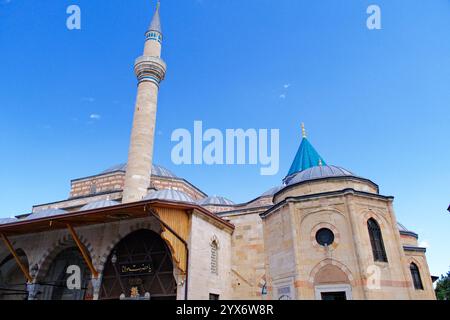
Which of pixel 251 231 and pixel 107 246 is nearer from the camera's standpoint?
pixel 107 246

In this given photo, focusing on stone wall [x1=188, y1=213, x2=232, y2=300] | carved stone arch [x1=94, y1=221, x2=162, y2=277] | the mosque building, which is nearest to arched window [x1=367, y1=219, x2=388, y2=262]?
the mosque building

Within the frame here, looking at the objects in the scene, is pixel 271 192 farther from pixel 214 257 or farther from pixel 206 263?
pixel 206 263

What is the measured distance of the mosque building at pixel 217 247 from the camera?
9961mm

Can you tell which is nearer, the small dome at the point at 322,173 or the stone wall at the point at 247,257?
the small dome at the point at 322,173

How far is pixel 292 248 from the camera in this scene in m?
10.6

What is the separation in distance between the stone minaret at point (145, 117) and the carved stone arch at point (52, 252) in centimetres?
258

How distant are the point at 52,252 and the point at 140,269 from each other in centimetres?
430

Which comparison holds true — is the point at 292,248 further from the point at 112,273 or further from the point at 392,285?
the point at 112,273

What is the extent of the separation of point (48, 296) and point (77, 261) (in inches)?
66.3

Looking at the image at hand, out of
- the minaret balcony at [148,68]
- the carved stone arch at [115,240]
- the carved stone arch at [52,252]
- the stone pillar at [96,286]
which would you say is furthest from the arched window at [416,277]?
the minaret balcony at [148,68]

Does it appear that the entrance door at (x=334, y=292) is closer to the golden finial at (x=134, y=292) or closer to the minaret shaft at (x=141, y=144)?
the golden finial at (x=134, y=292)

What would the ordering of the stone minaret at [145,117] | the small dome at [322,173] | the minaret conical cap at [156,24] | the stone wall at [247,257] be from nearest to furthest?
the small dome at [322,173], the stone wall at [247,257], the stone minaret at [145,117], the minaret conical cap at [156,24]
